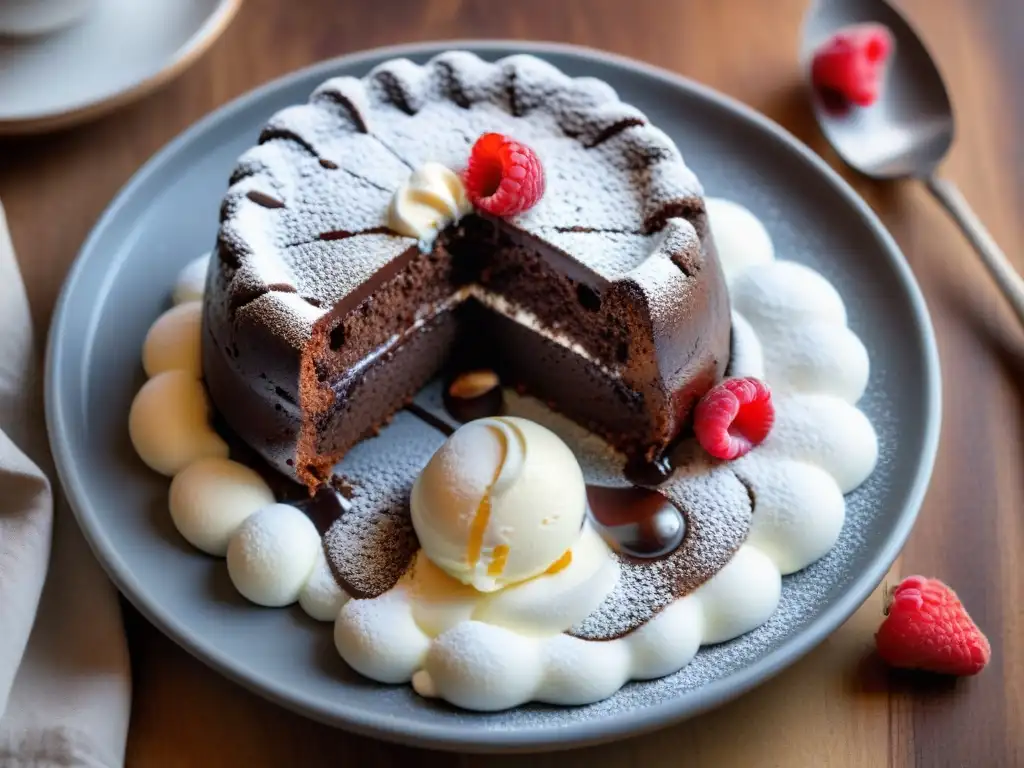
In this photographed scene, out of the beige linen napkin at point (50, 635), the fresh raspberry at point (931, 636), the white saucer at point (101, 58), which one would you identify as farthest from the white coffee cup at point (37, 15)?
the fresh raspberry at point (931, 636)

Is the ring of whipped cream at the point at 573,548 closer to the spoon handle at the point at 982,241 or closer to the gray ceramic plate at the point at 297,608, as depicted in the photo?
the gray ceramic plate at the point at 297,608

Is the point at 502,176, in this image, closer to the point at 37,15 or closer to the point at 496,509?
the point at 496,509

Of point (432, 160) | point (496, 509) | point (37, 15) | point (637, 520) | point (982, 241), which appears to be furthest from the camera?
point (37, 15)

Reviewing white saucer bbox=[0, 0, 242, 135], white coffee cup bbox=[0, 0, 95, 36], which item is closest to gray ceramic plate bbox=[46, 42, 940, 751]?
white saucer bbox=[0, 0, 242, 135]

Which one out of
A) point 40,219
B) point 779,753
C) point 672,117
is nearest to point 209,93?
point 40,219

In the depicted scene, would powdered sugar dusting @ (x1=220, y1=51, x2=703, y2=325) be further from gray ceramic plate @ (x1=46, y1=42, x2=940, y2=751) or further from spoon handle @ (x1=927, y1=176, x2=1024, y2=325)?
spoon handle @ (x1=927, y1=176, x2=1024, y2=325)

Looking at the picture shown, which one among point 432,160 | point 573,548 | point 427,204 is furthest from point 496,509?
point 432,160
